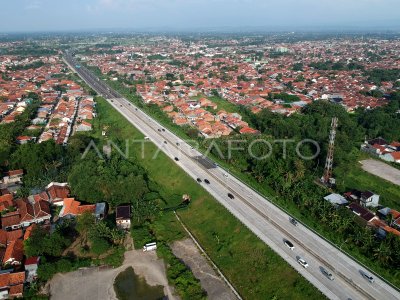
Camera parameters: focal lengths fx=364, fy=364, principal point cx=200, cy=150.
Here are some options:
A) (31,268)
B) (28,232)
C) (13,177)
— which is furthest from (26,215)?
(13,177)

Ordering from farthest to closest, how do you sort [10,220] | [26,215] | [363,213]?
1. [26,215]
2. [10,220]
3. [363,213]

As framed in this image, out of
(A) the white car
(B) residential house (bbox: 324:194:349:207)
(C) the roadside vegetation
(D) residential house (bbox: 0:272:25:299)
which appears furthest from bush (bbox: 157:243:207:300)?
(B) residential house (bbox: 324:194:349:207)

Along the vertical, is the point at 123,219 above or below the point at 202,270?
above

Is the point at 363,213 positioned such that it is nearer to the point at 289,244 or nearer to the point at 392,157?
the point at 289,244

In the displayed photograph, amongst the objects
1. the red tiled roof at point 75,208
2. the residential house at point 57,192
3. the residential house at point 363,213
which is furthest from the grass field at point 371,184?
the residential house at point 57,192

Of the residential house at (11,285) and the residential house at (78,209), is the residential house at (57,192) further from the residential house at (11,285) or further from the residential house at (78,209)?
the residential house at (11,285)

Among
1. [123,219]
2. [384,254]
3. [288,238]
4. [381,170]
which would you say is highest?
[384,254]

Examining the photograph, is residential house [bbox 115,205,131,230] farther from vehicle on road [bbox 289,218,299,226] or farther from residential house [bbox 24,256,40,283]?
vehicle on road [bbox 289,218,299,226]
